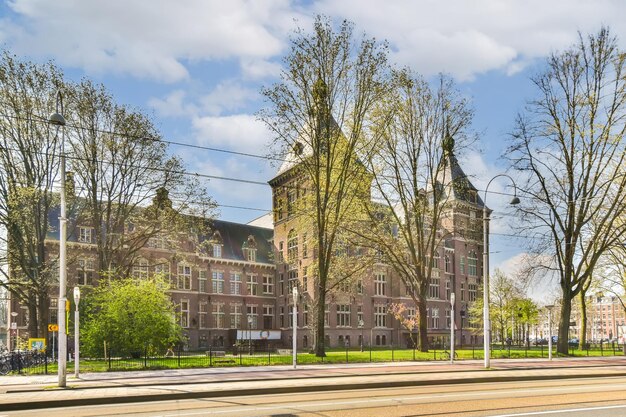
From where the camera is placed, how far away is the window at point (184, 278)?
7100 centimetres

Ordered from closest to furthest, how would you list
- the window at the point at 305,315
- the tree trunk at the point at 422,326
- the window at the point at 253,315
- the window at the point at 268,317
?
the tree trunk at the point at 422,326 < the window at the point at 305,315 < the window at the point at 253,315 < the window at the point at 268,317

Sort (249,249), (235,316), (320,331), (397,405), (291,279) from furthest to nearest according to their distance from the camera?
(249,249) → (291,279) → (235,316) → (320,331) → (397,405)

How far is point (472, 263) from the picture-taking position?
85.4 metres

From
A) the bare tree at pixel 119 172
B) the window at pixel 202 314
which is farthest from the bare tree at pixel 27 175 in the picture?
the window at pixel 202 314

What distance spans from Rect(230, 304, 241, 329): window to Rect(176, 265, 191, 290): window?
18.9 ft

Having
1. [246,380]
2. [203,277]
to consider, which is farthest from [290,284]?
[246,380]

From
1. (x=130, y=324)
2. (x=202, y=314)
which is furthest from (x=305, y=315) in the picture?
(x=130, y=324)

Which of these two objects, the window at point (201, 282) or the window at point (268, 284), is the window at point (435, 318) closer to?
the window at point (268, 284)

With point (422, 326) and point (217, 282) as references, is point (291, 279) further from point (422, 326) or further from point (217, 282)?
point (422, 326)

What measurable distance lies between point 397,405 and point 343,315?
55854 mm

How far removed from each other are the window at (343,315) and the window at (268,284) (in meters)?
10.7

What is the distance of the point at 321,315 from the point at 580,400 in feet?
76.3

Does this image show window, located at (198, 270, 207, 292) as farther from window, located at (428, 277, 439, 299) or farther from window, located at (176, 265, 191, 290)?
window, located at (428, 277, 439, 299)

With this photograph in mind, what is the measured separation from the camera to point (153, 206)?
49.1 meters
